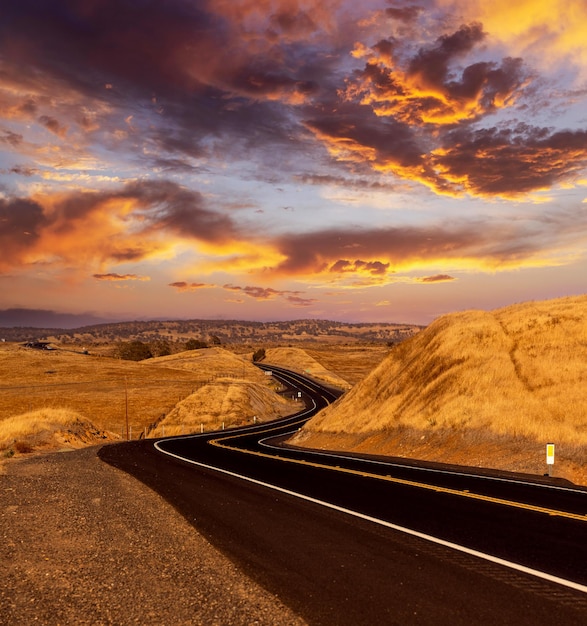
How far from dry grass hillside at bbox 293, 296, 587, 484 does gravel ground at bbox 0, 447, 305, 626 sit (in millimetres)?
12927

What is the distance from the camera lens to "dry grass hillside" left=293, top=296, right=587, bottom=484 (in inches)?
798

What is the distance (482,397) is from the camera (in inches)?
974

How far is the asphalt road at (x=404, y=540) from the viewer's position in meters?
6.34

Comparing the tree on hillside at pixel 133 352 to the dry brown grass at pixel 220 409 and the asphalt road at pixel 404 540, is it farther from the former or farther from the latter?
the asphalt road at pixel 404 540

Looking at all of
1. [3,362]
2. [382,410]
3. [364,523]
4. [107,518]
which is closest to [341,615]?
[364,523]

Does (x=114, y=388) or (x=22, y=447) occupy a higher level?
(x=22, y=447)

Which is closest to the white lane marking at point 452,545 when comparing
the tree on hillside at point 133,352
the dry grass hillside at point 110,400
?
the dry grass hillside at point 110,400

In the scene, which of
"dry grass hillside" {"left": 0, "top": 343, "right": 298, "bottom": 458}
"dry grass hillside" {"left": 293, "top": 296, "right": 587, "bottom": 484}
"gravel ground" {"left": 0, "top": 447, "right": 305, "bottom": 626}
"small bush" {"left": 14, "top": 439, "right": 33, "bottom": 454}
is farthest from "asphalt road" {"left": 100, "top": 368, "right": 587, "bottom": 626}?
"dry grass hillside" {"left": 0, "top": 343, "right": 298, "bottom": 458}

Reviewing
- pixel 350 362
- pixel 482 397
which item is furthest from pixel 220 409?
pixel 350 362

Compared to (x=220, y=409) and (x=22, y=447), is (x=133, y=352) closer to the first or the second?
(x=220, y=409)

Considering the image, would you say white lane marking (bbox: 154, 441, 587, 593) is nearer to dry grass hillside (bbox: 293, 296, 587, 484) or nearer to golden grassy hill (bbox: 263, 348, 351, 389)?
dry grass hillside (bbox: 293, 296, 587, 484)

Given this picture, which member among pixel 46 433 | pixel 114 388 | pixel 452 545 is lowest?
pixel 114 388

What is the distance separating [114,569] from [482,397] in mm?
20364

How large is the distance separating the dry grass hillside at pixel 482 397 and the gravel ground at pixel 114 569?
42.4 ft
